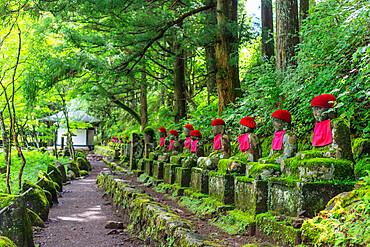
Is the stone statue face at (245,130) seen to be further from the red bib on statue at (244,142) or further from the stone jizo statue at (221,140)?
the stone jizo statue at (221,140)

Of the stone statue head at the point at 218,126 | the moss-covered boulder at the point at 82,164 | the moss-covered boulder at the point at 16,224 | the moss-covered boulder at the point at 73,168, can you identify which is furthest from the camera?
the moss-covered boulder at the point at 82,164

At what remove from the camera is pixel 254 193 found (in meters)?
4.45

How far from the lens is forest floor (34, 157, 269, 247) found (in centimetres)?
487

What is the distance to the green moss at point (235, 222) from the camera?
14.7ft

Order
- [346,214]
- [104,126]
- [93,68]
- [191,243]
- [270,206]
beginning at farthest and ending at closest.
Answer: [104,126]
[93,68]
[270,206]
[191,243]
[346,214]

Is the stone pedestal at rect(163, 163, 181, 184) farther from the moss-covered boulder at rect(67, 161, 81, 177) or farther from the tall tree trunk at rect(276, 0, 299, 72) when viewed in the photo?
the moss-covered boulder at rect(67, 161, 81, 177)

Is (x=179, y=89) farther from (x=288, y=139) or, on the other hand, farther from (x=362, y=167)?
(x=362, y=167)

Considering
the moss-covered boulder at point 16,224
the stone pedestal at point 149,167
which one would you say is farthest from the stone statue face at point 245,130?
the stone pedestal at point 149,167

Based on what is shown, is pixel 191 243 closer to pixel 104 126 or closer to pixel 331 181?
pixel 331 181

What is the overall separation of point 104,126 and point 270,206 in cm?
2953

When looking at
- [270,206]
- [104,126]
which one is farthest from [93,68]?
[104,126]

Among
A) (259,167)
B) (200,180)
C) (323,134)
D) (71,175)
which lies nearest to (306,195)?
(323,134)

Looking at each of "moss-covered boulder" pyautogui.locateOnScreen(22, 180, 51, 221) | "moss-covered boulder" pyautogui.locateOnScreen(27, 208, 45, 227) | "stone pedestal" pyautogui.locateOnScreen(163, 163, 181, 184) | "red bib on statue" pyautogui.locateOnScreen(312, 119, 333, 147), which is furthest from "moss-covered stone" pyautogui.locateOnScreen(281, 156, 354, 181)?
"stone pedestal" pyautogui.locateOnScreen(163, 163, 181, 184)

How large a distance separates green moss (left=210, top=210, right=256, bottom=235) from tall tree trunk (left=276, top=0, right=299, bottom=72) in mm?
4121
